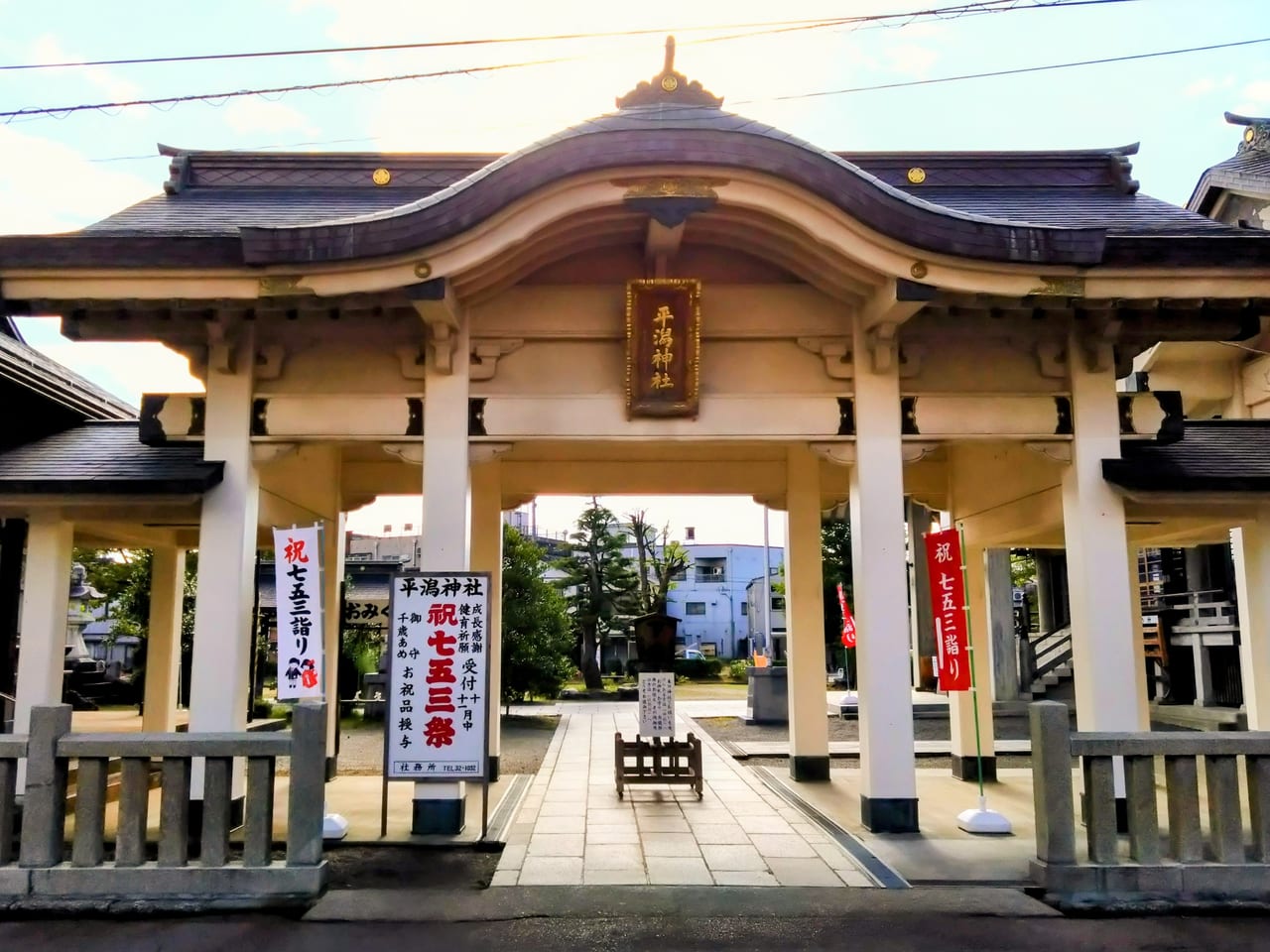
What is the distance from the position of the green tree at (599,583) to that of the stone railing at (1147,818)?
25714mm

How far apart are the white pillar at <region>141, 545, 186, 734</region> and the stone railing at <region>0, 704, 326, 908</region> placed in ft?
17.3

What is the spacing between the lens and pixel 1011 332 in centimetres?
830

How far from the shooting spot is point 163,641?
11.1 metres

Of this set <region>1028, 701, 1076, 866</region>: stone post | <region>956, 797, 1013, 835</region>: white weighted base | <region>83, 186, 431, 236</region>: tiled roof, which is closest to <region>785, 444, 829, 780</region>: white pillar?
<region>956, 797, 1013, 835</region>: white weighted base

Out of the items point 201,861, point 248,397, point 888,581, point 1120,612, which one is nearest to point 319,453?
point 248,397

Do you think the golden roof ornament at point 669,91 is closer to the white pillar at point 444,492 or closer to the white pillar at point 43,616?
the white pillar at point 444,492

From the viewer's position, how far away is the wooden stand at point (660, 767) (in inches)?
387

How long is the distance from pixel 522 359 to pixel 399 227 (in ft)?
5.29

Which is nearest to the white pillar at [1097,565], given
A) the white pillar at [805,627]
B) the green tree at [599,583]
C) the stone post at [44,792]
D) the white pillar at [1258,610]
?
the white pillar at [1258,610]

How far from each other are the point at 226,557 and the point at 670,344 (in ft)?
14.0

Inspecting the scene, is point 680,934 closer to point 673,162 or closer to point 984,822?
point 984,822

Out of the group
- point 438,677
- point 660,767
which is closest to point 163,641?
point 438,677

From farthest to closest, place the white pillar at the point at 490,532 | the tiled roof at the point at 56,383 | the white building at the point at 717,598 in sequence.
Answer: the white building at the point at 717,598 < the white pillar at the point at 490,532 < the tiled roof at the point at 56,383

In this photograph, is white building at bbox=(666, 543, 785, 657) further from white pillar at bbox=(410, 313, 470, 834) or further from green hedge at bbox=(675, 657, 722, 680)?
white pillar at bbox=(410, 313, 470, 834)
